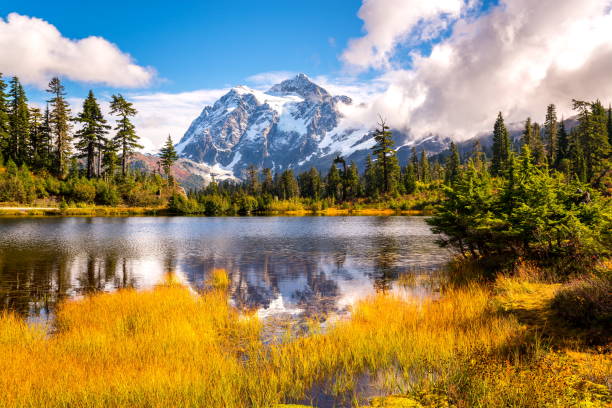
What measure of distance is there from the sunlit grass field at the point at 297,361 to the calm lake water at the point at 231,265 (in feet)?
11.6

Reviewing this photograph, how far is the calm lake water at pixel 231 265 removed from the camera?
1650cm

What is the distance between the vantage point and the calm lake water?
54.1 feet

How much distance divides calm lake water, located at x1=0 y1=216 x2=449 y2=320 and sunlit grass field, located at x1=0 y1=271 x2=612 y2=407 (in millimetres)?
3524

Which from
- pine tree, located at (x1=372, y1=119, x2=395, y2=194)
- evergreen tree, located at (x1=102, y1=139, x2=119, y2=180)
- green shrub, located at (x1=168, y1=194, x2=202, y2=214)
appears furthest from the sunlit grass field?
evergreen tree, located at (x1=102, y1=139, x2=119, y2=180)

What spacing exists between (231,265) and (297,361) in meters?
17.3

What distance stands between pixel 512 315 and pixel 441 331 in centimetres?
234

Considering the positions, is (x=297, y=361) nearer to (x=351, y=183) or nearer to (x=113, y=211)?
(x=113, y=211)

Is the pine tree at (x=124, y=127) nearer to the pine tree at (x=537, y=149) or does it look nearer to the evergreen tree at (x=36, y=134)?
the evergreen tree at (x=36, y=134)

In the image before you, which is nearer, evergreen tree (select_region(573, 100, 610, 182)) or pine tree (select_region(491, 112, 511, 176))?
evergreen tree (select_region(573, 100, 610, 182))

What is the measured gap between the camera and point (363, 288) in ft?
59.4

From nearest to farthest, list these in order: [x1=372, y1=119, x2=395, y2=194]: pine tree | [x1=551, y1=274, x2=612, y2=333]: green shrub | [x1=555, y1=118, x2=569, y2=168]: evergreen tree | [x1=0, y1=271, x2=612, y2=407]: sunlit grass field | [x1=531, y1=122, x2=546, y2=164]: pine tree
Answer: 1. [x1=0, y1=271, x2=612, y2=407]: sunlit grass field
2. [x1=551, y1=274, x2=612, y2=333]: green shrub
3. [x1=531, y1=122, x2=546, y2=164]: pine tree
4. [x1=372, y1=119, x2=395, y2=194]: pine tree
5. [x1=555, y1=118, x2=569, y2=168]: evergreen tree

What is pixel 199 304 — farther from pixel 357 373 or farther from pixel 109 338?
pixel 357 373

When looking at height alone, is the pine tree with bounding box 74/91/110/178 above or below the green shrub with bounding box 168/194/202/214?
above

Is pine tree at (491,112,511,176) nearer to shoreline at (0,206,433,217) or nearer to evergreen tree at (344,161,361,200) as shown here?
shoreline at (0,206,433,217)
